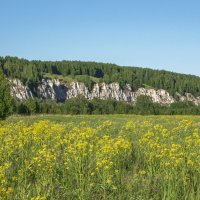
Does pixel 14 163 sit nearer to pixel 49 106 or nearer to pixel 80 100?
pixel 49 106

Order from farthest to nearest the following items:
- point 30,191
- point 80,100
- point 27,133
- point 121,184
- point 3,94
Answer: point 80,100
point 3,94
point 27,133
point 121,184
point 30,191

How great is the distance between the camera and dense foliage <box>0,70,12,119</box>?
141ft

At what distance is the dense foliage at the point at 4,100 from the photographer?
42.8 meters

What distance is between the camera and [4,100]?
1725 inches

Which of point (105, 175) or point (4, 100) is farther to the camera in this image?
point (4, 100)

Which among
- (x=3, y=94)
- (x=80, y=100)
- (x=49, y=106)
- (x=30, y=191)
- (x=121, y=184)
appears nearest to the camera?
(x=30, y=191)

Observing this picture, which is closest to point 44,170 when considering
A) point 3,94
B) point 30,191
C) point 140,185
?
point 30,191

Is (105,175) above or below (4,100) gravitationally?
below

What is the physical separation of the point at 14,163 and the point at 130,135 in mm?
5196

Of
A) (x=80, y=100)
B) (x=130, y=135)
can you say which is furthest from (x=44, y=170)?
(x=80, y=100)

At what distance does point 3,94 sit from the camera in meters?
44.7

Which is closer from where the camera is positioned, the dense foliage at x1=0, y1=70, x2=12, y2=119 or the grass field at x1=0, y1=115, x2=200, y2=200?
the grass field at x1=0, y1=115, x2=200, y2=200

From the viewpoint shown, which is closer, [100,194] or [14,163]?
[100,194]

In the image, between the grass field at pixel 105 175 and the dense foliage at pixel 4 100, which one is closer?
the grass field at pixel 105 175
